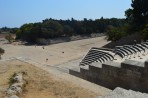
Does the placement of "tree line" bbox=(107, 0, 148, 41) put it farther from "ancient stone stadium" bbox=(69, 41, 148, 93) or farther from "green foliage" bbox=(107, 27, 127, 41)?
"ancient stone stadium" bbox=(69, 41, 148, 93)

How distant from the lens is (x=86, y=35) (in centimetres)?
6981

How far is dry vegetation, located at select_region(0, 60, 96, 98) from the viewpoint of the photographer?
393 inches

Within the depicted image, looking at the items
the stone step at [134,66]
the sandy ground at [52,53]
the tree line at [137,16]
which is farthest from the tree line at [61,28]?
the stone step at [134,66]

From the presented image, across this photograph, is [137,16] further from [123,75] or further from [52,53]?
[123,75]

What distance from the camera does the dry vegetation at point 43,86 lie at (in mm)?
9984

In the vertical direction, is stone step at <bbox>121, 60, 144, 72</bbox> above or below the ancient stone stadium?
above

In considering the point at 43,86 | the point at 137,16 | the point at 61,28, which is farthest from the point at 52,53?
the point at 43,86

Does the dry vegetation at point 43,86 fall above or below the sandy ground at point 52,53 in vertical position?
above

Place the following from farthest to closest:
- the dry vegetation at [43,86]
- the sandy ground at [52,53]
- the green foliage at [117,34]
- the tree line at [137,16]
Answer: the green foliage at [117,34], the sandy ground at [52,53], the tree line at [137,16], the dry vegetation at [43,86]

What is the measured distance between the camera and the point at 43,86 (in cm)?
1120

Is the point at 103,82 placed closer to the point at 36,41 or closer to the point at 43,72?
the point at 43,72

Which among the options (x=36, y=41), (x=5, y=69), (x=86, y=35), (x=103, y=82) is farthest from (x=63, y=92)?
(x=86, y=35)

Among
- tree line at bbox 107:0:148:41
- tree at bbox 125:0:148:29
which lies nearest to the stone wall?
tree line at bbox 107:0:148:41

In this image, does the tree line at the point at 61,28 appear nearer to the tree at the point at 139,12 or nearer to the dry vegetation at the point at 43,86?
the tree at the point at 139,12
